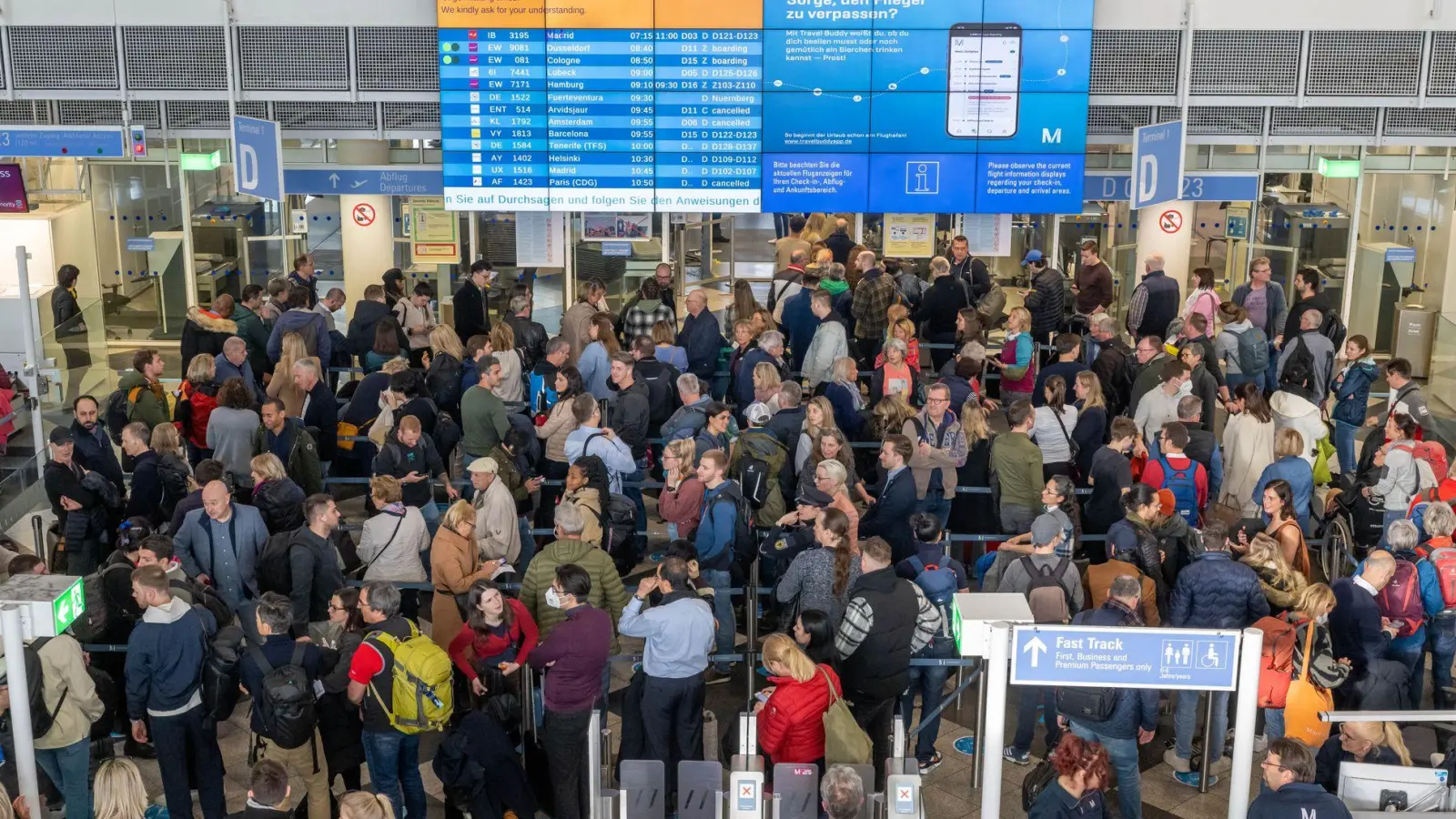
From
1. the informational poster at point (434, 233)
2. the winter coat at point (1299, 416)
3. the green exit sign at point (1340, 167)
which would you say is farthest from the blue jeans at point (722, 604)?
the green exit sign at point (1340, 167)

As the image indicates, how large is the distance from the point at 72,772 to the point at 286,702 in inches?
50.6

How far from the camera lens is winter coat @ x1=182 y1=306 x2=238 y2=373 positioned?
38.8ft

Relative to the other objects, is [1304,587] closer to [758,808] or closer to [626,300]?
[758,808]

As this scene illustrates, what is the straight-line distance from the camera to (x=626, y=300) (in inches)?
634

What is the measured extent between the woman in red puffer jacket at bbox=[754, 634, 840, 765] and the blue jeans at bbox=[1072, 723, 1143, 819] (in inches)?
58.8

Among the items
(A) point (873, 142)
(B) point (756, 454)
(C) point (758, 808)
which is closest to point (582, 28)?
(A) point (873, 142)

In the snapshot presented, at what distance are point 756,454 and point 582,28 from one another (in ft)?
15.7

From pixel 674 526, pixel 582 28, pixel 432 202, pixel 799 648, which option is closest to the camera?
pixel 799 648

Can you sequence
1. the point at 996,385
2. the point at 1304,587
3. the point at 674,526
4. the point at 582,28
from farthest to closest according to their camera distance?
the point at 996,385 → the point at 582,28 → the point at 674,526 → the point at 1304,587

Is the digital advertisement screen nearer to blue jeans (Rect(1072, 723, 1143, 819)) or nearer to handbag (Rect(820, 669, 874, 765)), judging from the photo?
blue jeans (Rect(1072, 723, 1143, 819))

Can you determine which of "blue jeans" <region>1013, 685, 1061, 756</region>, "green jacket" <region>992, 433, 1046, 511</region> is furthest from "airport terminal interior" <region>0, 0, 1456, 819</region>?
"blue jeans" <region>1013, 685, 1061, 756</region>

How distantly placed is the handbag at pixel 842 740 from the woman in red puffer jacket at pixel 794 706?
99 mm

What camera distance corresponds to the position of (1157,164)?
1244cm

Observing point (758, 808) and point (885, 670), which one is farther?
point (885, 670)
